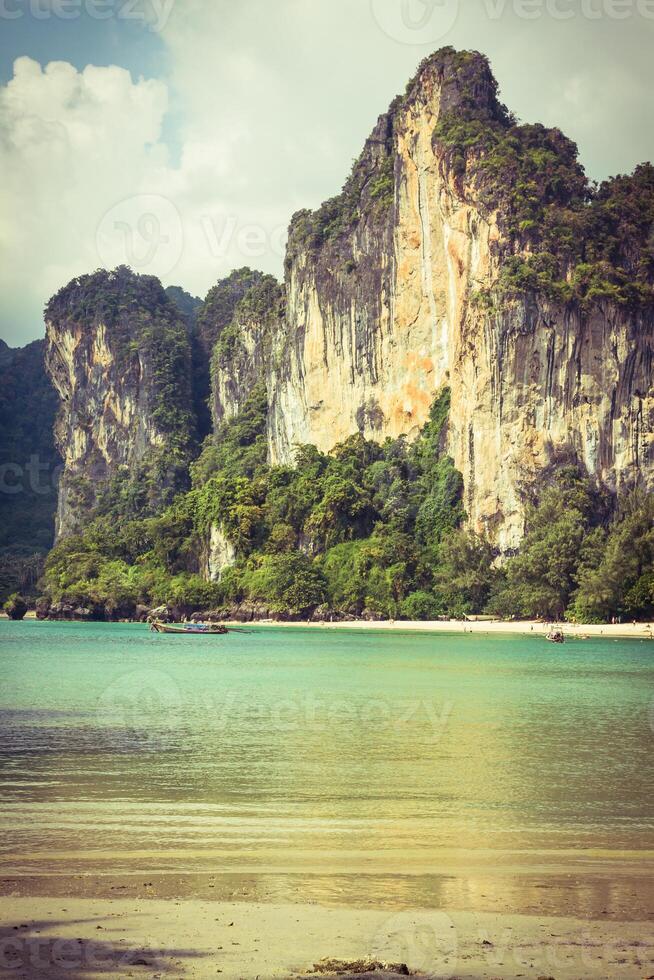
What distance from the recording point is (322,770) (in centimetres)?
1555

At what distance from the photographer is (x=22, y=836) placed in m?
11.1

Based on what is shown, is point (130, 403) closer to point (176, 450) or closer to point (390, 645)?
point (176, 450)

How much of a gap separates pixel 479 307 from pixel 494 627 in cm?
2842

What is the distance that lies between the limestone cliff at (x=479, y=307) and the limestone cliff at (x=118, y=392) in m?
32.9

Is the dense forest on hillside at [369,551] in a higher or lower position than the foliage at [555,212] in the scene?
lower

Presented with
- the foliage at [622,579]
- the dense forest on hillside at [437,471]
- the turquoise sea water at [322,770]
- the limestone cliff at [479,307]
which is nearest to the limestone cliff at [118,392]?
the dense forest on hillside at [437,471]

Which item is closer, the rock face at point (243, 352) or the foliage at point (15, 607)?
the foliage at point (15, 607)

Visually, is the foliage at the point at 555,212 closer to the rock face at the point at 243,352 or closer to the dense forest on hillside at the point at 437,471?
the dense forest on hillside at the point at 437,471

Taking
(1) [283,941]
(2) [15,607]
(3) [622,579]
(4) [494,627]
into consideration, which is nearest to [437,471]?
(4) [494,627]

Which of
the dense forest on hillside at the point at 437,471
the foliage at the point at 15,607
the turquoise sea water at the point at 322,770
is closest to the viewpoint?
the turquoise sea water at the point at 322,770

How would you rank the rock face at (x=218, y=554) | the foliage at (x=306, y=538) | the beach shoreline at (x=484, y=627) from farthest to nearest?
the rock face at (x=218, y=554), the foliage at (x=306, y=538), the beach shoreline at (x=484, y=627)

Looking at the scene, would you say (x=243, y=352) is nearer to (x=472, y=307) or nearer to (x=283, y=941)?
(x=472, y=307)

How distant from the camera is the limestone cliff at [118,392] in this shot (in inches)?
5394

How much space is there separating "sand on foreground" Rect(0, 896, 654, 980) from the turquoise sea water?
1.45 meters
